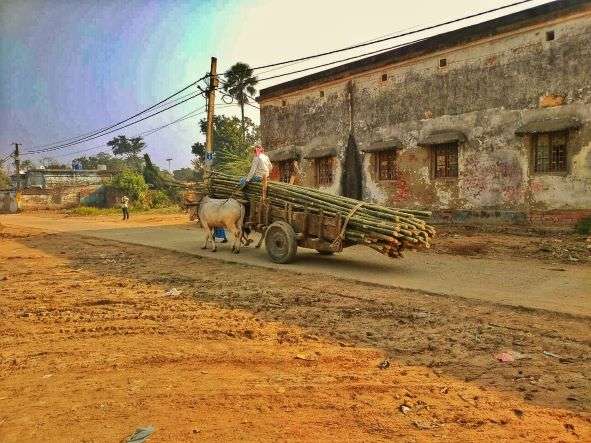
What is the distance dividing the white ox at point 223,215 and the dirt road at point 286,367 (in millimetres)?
3339

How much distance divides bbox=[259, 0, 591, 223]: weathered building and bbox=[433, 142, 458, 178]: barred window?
0.11ft

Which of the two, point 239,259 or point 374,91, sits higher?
point 374,91

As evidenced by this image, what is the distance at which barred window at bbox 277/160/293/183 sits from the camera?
19.6 metres

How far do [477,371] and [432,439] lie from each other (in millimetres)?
1169

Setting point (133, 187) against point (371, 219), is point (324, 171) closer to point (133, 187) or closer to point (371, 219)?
point (371, 219)

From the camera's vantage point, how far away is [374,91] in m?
16.1

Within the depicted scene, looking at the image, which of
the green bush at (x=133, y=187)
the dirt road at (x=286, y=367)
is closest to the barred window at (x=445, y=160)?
the dirt road at (x=286, y=367)

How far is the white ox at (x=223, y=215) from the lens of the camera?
9.83 metres

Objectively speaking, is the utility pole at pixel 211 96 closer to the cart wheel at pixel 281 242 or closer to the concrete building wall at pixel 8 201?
the cart wheel at pixel 281 242

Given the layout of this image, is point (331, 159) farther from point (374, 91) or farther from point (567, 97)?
point (567, 97)

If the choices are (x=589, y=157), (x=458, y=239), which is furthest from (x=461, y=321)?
(x=589, y=157)

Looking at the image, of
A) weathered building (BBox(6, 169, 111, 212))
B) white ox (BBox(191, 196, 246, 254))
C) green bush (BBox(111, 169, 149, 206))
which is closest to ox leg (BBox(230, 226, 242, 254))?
white ox (BBox(191, 196, 246, 254))

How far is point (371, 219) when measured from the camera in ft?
25.3

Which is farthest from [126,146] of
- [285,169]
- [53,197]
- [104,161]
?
[285,169]
